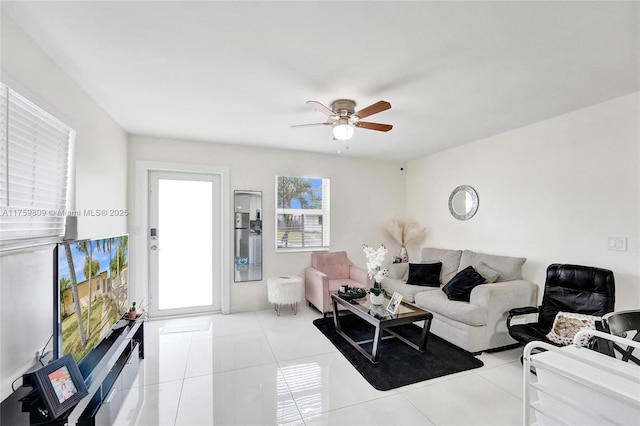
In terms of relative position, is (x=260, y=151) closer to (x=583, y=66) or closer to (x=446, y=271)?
(x=446, y=271)

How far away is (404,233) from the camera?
16.7 ft

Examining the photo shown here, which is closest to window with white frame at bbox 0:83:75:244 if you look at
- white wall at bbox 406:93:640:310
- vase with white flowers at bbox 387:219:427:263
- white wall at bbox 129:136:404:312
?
white wall at bbox 129:136:404:312

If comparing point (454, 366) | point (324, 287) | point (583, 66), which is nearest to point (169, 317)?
point (324, 287)

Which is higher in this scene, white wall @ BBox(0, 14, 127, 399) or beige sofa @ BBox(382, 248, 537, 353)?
white wall @ BBox(0, 14, 127, 399)

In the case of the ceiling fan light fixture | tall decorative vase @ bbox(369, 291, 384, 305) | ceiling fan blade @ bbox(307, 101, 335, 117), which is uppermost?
ceiling fan blade @ bbox(307, 101, 335, 117)

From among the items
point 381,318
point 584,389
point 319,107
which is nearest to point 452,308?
point 381,318

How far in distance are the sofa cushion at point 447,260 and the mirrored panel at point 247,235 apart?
2674mm

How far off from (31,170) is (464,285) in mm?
3987

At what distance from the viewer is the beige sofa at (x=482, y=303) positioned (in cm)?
283

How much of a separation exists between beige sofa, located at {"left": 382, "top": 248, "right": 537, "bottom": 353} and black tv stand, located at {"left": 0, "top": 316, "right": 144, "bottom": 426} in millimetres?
3045

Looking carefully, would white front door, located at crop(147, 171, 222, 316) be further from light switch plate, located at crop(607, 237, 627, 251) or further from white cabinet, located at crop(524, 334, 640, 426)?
light switch plate, located at crop(607, 237, 627, 251)

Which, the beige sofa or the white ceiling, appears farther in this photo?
the beige sofa

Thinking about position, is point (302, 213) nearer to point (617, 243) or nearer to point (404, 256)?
point (404, 256)

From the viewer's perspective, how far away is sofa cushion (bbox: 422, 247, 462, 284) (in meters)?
3.97
